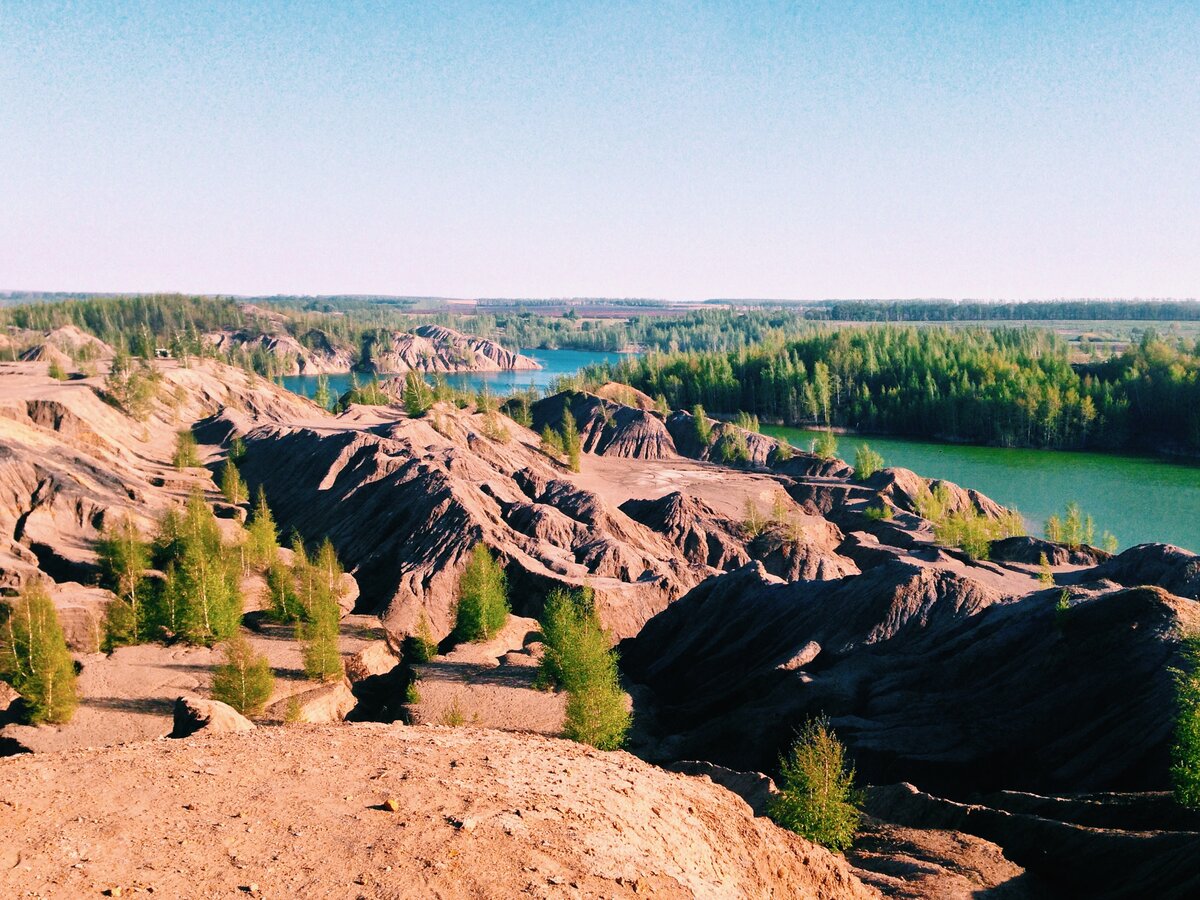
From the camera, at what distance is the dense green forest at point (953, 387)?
133m

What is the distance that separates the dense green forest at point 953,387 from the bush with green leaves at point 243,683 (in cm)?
12901

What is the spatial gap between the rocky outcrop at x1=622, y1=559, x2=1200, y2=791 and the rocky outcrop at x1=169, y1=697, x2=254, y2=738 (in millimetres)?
16892

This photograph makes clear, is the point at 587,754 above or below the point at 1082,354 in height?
below

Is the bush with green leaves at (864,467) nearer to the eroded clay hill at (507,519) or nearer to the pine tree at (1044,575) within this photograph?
the eroded clay hill at (507,519)

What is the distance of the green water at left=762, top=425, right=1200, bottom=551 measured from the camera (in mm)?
85625

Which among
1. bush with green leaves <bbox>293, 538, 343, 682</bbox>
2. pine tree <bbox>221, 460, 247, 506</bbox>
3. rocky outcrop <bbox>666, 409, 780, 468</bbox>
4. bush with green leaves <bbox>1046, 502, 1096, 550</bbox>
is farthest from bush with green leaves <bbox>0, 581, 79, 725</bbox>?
rocky outcrop <bbox>666, 409, 780, 468</bbox>

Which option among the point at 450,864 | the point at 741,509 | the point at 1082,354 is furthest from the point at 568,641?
the point at 1082,354

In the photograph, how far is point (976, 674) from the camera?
114ft

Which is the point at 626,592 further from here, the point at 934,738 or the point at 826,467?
the point at 826,467

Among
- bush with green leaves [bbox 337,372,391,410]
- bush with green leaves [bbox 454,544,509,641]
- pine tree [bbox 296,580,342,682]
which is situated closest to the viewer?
pine tree [bbox 296,580,342,682]

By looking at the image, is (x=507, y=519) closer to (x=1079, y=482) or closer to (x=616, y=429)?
(x=616, y=429)

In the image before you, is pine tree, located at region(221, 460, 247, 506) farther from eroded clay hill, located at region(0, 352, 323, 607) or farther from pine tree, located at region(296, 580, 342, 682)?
pine tree, located at region(296, 580, 342, 682)

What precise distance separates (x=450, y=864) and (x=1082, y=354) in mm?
212863

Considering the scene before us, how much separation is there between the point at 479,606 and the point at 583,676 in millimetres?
11348
